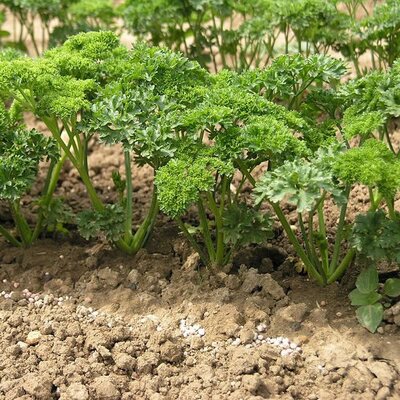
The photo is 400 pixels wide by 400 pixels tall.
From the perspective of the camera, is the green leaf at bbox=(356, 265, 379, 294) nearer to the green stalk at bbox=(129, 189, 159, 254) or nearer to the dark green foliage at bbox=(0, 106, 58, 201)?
the green stalk at bbox=(129, 189, 159, 254)

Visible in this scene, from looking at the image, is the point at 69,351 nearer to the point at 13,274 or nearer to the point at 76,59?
the point at 13,274

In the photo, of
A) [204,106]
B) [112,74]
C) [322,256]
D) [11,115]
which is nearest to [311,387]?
[322,256]

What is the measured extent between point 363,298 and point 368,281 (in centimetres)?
8

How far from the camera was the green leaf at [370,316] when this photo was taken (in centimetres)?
379

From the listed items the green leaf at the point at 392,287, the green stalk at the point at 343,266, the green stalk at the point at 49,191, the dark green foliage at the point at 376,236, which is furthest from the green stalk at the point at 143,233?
the green leaf at the point at 392,287

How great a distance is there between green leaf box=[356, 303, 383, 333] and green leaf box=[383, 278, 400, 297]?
0.10 meters

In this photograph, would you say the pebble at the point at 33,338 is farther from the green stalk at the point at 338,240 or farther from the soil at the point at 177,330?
the green stalk at the point at 338,240

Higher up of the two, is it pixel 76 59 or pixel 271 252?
pixel 76 59

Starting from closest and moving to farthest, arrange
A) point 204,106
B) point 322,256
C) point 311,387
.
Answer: point 311,387
point 204,106
point 322,256

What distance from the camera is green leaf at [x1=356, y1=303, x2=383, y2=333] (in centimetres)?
379

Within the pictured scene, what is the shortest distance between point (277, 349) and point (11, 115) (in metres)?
1.89

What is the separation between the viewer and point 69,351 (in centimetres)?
372

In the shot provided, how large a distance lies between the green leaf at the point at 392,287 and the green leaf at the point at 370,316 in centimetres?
10

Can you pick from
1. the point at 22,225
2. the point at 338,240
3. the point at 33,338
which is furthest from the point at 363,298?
the point at 22,225
